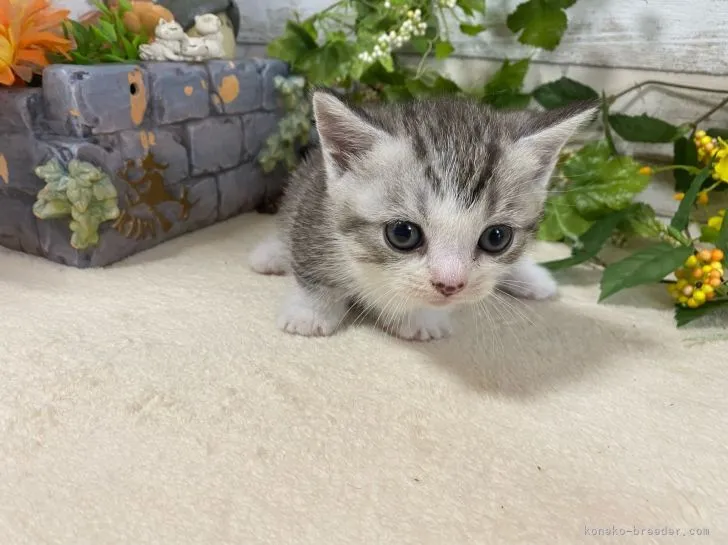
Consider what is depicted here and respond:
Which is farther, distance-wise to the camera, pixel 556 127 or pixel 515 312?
pixel 515 312

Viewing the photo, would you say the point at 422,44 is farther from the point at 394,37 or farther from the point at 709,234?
the point at 709,234

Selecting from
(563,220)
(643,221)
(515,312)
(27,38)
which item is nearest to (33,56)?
(27,38)

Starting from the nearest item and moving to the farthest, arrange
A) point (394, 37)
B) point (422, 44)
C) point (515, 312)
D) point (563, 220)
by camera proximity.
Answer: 1. point (515, 312)
2. point (563, 220)
3. point (394, 37)
4. point (422, 44)

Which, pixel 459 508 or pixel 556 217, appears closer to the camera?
pixel 459 508

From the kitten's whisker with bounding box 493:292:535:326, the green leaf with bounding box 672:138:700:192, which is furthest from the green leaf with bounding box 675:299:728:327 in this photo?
the green leaf with bounding box 672:138:700:192

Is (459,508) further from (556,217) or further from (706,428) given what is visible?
(556,217)

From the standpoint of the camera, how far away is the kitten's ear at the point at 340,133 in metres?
0.92

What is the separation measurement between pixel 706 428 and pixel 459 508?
1.39 ft

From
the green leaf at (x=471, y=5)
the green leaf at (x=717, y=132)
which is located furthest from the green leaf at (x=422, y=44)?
the green leaf at (x=717, y=132)

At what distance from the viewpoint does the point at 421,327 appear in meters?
1.12

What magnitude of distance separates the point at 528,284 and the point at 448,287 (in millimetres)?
496

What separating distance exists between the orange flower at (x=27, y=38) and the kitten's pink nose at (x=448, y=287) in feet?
3.16

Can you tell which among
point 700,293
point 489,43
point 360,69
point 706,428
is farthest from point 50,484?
point 489,43

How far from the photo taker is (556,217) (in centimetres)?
147
